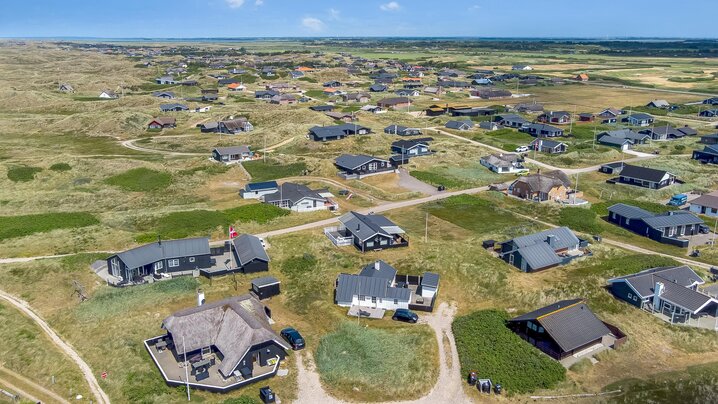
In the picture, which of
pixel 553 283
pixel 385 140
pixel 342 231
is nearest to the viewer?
pixel 553 283

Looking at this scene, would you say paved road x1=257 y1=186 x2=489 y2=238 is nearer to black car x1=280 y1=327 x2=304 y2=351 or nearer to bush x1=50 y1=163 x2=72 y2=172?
black car x1=280 y1=327 x2=304 y2=351

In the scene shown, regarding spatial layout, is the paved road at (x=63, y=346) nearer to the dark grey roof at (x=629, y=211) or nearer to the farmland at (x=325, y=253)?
the farmland at (x=325, y=253)

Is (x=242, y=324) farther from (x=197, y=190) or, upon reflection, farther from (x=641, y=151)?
(x=641, y=151)

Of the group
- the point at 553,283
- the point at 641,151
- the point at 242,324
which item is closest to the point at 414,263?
the point at 553,283

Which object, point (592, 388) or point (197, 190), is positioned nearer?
point (592, 388)

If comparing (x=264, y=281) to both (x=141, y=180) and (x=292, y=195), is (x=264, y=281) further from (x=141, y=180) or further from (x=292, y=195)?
(x=141, y=180)

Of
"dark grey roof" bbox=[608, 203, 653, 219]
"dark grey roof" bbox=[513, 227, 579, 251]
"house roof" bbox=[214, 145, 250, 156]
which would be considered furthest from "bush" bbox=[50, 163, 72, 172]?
"dark grey roof" bbox=[608, 203, 653, 219]
